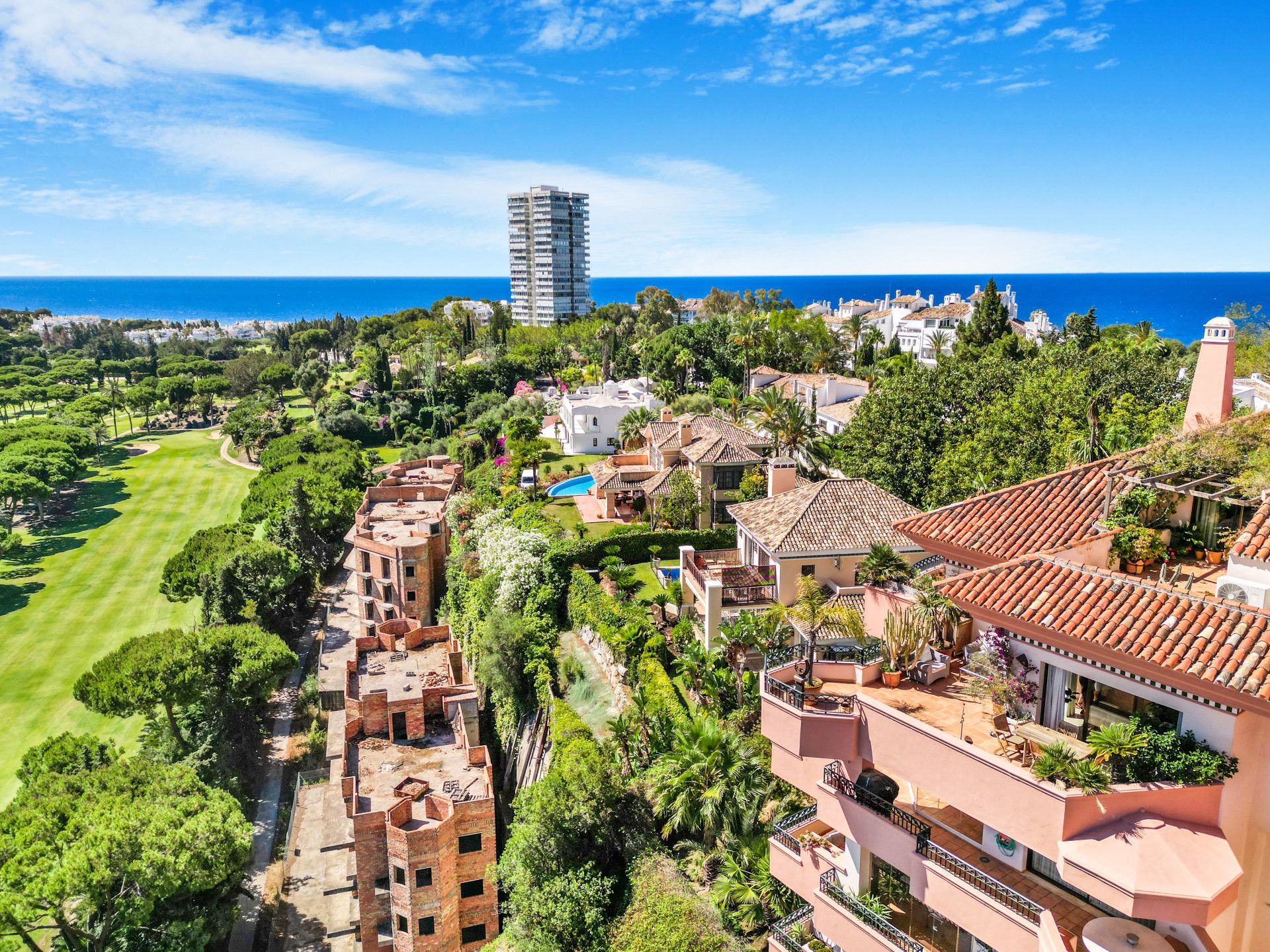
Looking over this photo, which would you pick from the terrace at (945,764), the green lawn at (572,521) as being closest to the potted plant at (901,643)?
the terrace at (945,764)

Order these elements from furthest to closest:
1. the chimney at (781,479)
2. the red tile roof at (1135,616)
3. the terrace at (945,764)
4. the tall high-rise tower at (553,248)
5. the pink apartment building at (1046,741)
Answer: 1. the tall high-rise tower at (553,248)
2. the chimney at (781,479)
3. the terrace at (945,764)
4. the pink apartment building at (1046,741)
5. the red tile roof at (1135,616)

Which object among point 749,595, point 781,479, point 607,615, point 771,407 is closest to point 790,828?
point 749,595

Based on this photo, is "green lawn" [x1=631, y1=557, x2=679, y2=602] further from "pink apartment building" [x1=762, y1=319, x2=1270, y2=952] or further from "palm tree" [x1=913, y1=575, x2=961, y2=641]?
"palm tree" [x1=913, y1=575, x2=961, y2=641]

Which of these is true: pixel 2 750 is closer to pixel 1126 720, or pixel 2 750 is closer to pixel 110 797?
pixel 110 797

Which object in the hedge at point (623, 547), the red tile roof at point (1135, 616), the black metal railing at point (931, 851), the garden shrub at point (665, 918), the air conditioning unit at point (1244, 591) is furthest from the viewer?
the hedge at point (623, 547)

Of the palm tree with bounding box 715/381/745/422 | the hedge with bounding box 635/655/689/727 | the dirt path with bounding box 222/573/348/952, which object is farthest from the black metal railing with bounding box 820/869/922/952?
the palm tree with bounding box 715/381/745/422

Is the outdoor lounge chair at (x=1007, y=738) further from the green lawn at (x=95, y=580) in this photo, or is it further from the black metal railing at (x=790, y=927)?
the green lawn at (x=95, y=580)

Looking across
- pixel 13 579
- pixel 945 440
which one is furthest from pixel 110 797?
pixel 13 579
